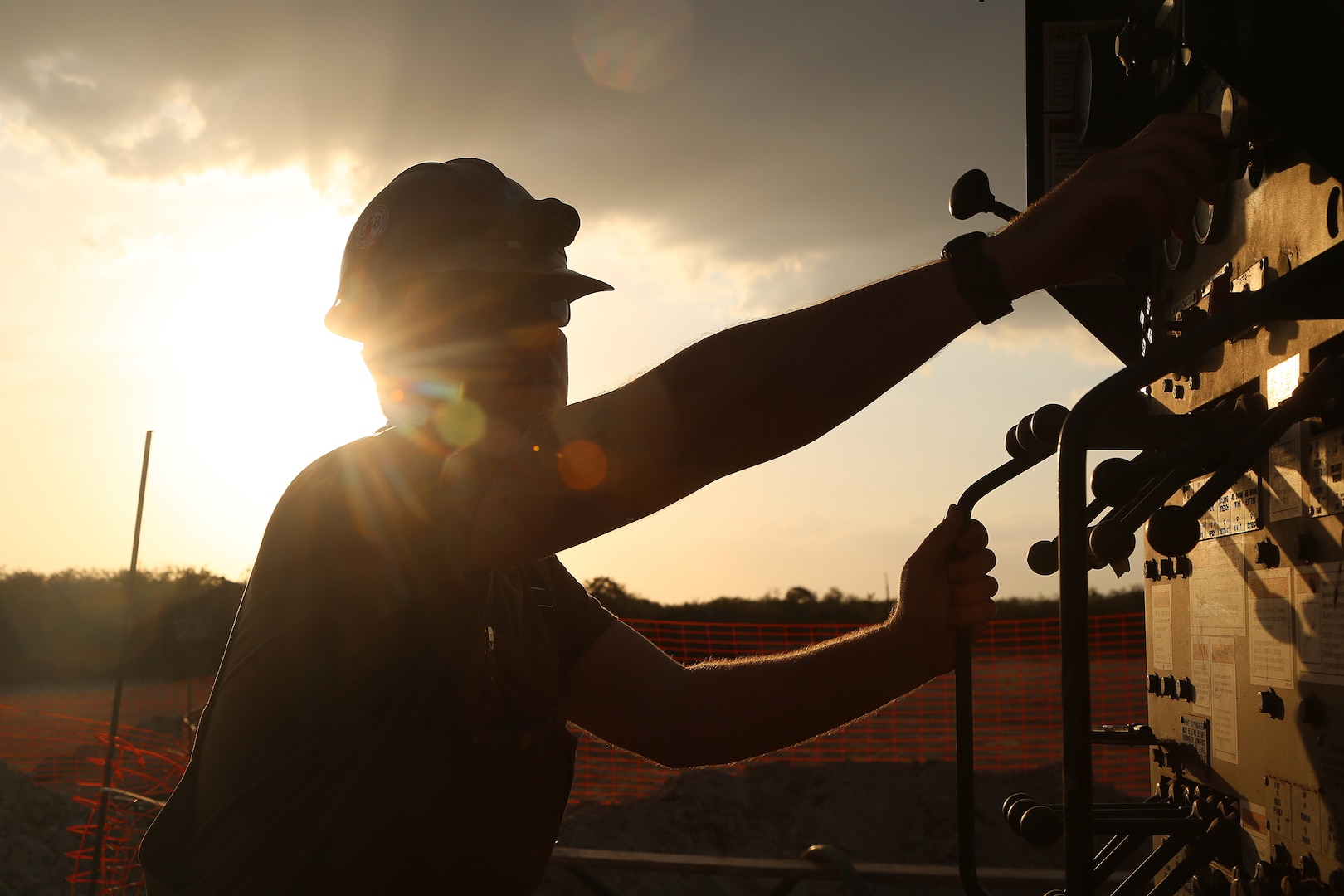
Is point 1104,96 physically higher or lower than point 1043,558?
higher

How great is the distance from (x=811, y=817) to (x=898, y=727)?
410 cm

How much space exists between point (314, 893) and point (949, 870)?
137 inches

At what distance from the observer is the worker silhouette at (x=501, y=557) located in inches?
49.9

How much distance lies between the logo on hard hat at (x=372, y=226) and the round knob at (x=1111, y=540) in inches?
78.6

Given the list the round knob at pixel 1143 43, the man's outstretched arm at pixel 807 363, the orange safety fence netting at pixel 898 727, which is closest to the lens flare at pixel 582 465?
the man's outstretched arm at pixel 807 363

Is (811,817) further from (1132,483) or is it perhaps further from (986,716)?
(1132,483)

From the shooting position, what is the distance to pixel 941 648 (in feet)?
6.34

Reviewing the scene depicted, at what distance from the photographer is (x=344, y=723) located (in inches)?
69.3

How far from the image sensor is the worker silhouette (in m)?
1.27

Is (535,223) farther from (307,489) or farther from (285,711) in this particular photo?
(285,711)

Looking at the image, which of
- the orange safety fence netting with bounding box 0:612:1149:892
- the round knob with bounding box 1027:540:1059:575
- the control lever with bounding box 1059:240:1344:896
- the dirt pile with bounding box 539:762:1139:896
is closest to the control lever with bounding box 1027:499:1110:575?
the round knob with bounding box 1027:540:1059:575

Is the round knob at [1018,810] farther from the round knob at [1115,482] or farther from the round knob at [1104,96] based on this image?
the round knob at [1104,96]

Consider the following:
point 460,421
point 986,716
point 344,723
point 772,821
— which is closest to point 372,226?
point 460,421

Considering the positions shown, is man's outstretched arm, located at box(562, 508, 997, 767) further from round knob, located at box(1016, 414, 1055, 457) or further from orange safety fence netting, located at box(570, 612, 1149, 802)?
orange safety fence netting, located at box(570, 612, 1149, 802)
